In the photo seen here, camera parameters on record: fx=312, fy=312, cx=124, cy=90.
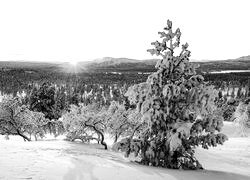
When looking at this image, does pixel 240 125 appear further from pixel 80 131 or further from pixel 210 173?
pixel 210 173

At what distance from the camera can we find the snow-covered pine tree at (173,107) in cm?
1550

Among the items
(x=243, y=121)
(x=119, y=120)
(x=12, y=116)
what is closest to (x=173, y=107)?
(x=119, y=120)

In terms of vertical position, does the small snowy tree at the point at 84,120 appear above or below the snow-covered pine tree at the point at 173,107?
below

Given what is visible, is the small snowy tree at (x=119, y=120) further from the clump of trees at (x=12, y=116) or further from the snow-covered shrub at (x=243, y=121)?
the snow-covered shrub at (x=243, y=121)

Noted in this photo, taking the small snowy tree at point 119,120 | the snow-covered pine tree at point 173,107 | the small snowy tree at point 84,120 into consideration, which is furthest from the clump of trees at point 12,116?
the snow-covered pine tree at point 173,107

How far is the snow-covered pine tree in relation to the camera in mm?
15500

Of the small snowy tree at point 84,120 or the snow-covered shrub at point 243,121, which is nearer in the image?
the small snowy tree at point 84,120

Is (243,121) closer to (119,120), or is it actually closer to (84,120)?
(119,120)

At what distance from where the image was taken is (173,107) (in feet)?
52.4

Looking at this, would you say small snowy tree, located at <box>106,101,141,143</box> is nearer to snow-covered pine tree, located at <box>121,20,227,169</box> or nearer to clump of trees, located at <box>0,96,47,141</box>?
clump of trees, located at <box>0,96,47,141</box>

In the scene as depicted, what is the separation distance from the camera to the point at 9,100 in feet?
101

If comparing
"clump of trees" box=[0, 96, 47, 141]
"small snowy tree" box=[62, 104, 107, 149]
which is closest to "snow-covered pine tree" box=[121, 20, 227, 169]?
"small snowy tree" box=[62, 104, 107, 149]

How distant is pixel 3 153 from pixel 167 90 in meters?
8.26

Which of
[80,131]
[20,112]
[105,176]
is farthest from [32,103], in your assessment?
[105,176]
